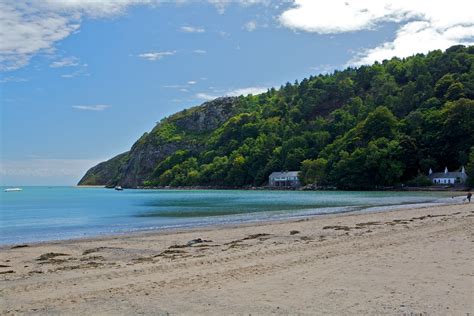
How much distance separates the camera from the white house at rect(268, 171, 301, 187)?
155375 millimetres

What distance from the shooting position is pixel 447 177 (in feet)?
358

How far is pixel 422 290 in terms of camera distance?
9500mm

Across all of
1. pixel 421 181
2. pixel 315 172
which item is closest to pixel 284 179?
pixel 315 172

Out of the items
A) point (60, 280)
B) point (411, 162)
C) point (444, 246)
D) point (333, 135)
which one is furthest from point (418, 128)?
point (60, 280)

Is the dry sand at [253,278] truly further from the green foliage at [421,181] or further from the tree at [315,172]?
the tree at [315,172]

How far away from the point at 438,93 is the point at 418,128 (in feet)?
79.1

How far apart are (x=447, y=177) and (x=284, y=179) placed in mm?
61101

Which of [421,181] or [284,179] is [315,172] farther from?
[421,181]

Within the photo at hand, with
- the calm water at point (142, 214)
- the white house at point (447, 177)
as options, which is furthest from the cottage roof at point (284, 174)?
the calm water at point (142, 214)

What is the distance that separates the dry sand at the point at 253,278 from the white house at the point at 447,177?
97.3 m

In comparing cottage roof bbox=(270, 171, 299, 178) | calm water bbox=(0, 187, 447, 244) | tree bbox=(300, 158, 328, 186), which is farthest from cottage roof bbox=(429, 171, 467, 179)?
cottage roof bbox=(270, 171, 299, 178)

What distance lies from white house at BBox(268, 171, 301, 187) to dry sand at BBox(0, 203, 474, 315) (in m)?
137

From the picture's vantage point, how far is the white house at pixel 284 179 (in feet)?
510

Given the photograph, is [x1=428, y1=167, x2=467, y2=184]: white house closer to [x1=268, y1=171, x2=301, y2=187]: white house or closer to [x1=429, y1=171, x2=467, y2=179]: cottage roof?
[x1=429, y1=171, x2=467, y2=179]: cottage roof
